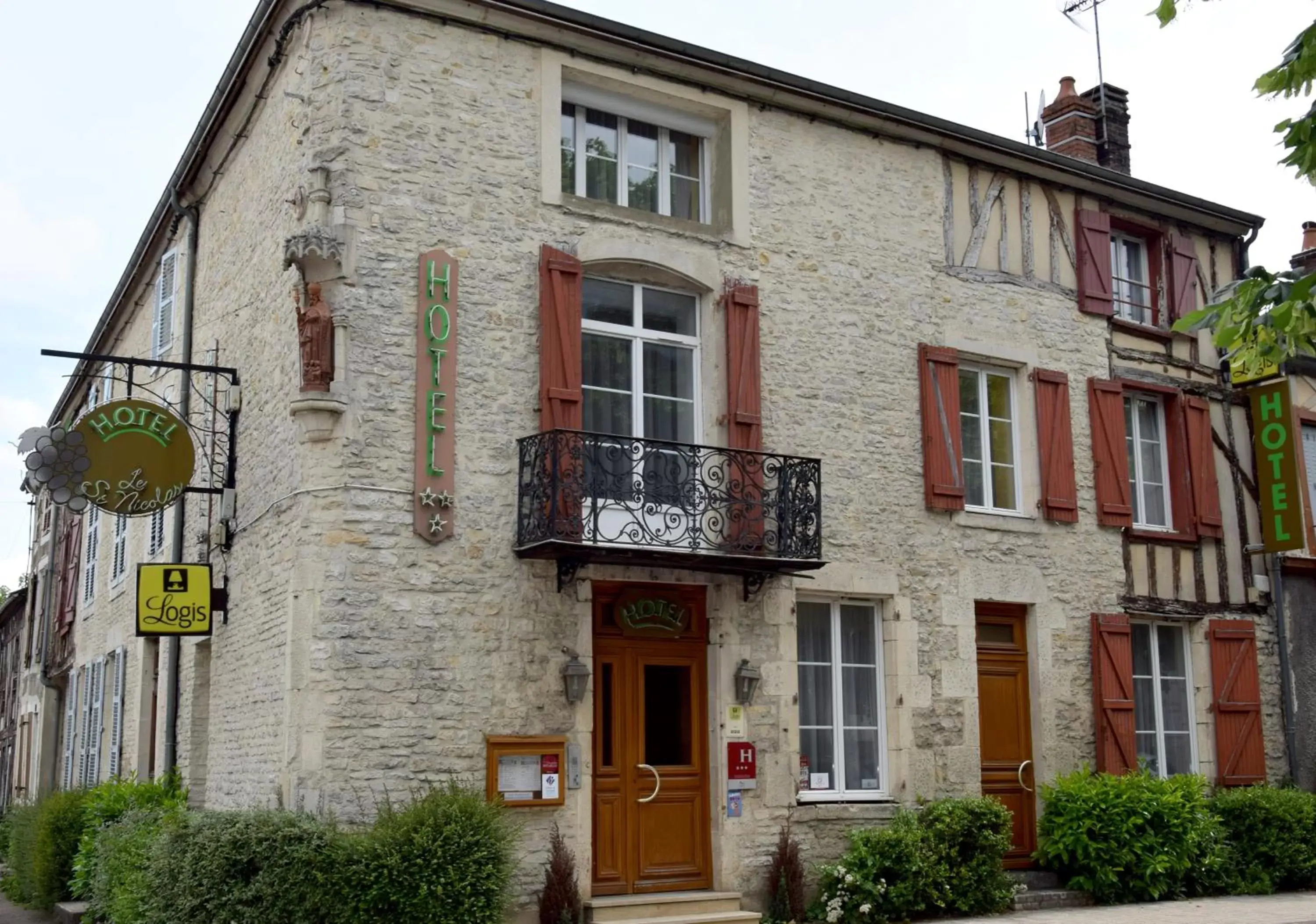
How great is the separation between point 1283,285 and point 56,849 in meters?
11.4

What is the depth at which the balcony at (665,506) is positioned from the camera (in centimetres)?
999

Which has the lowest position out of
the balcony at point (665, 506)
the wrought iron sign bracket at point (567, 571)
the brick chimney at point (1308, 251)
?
the wrought iron sign bracket at point (567, 571)

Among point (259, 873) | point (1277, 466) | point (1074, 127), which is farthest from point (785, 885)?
point (1074, 127)

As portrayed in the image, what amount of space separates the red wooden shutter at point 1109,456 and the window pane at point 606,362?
16.0ft

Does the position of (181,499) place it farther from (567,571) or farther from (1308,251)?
(1308,251)

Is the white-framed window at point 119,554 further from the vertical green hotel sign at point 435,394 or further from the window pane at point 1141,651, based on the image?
the window pane at point 1141,651

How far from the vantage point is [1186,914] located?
440 inches

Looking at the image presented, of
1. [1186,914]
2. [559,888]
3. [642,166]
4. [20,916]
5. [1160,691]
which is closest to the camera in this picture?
[559,888]

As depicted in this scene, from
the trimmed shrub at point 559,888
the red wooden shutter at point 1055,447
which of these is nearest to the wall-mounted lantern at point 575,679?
the trimmed shrub at point 559,888

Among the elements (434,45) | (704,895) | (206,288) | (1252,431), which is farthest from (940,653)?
(206,288)

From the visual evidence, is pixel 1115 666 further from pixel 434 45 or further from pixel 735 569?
pixel 434 45

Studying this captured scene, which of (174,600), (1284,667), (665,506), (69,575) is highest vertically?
(69,575)

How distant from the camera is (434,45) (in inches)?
417

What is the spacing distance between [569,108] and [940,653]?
5364 millimetres
